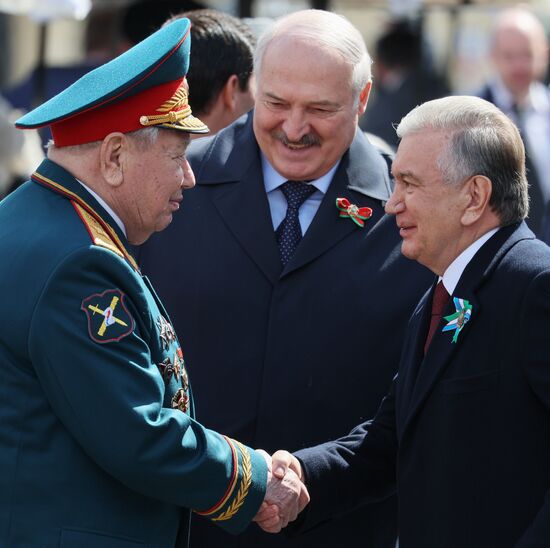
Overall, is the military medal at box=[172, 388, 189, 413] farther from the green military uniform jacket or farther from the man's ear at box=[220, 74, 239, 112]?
the man's ear at box=[220, 74, 239, 112]

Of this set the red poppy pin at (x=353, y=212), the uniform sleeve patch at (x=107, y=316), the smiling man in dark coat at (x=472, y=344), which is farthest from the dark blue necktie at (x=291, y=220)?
the uniform sleeve patch at (x=107, y=316)

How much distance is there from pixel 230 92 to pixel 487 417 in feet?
Answer: 7.07

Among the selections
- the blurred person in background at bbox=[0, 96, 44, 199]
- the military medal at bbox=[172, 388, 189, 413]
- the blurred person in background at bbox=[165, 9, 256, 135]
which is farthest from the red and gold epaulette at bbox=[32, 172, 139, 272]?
the blurred person in background at bbox=[0, 96, 44, 199]

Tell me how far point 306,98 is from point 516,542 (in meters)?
1.65

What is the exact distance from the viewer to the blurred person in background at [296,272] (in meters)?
3.87

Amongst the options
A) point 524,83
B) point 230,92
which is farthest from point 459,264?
point 524,83

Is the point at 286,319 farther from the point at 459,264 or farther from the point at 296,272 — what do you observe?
the point at 459,264

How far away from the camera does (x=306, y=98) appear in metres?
3.96

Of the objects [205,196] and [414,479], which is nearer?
[414,479]

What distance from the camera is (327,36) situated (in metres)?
4.00

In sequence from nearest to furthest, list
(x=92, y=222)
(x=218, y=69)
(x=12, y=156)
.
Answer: (x=92, y=222), (x=218, y=69), (x=12, y=156)

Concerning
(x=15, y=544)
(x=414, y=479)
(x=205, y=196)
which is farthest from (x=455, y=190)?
(x=15, y=544)

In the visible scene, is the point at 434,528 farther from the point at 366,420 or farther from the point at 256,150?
the point at 256,150

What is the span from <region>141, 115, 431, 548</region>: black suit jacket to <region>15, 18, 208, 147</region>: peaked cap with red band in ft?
2.72
